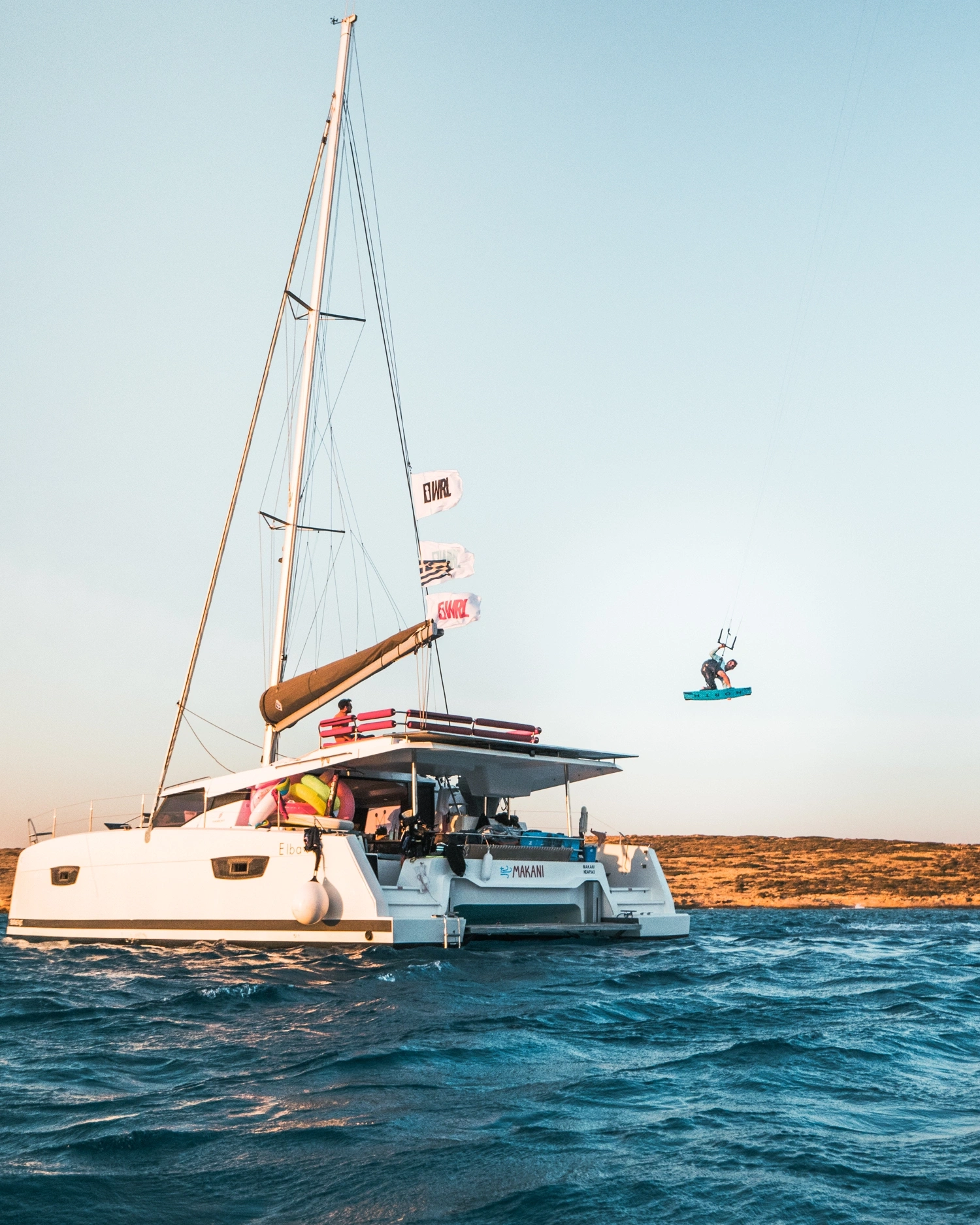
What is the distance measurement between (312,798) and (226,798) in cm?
257

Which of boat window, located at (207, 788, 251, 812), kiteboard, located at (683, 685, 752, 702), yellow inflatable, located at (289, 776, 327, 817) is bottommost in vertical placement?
yellow inflatable, located at (289, 776, 327, 817)

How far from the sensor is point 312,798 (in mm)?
16531

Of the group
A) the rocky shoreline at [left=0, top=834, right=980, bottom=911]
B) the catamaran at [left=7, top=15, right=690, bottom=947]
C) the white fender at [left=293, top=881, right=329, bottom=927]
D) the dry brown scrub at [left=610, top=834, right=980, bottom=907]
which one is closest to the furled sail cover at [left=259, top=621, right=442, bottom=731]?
the catamaran at [left=7, top=15, right=690, bottom=947]

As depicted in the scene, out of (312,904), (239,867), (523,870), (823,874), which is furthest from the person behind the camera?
(823,874)

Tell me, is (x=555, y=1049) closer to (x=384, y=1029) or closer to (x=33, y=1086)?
(x=384, y=1029)

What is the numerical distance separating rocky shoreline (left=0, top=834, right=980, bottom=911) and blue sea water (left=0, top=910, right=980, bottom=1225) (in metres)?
17.9

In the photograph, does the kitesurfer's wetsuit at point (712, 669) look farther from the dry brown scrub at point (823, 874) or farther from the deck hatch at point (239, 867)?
the dry brown scrub at point (823, 874)

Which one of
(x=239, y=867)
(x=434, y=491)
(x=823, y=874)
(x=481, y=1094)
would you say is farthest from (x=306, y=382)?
(x=823, y=874)

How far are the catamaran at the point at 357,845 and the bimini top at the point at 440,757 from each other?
4 cm

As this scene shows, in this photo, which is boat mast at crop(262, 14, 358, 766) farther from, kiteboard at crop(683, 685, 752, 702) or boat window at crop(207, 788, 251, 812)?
kiteboard at crop(683, 685, 752, 702)

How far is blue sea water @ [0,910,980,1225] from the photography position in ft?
16.3

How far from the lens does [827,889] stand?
114ft

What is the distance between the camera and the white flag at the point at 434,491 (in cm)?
1805

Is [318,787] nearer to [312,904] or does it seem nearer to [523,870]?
[312,904]
